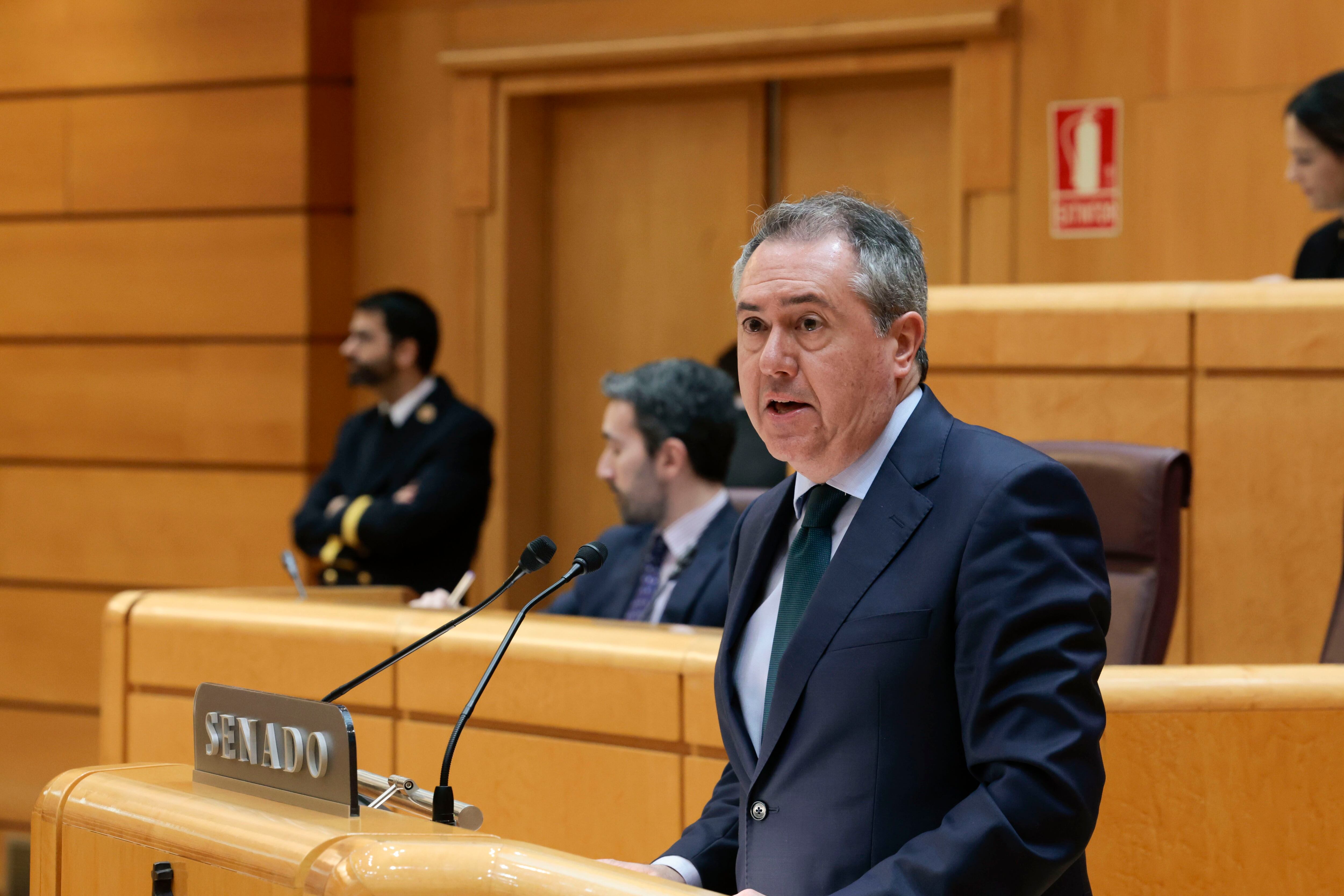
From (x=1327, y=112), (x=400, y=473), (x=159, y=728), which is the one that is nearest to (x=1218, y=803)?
(x=1327, y=112)

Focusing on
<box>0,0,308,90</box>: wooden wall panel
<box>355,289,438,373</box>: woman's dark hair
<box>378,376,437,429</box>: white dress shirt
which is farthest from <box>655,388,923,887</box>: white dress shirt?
<box>0,0,308,90</box>: wooden wall panel

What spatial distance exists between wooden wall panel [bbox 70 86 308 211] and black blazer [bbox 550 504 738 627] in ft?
8.91

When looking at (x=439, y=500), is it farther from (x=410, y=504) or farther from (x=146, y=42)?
(x=146, y=42)

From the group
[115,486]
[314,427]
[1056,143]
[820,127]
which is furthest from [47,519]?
[1056,143]

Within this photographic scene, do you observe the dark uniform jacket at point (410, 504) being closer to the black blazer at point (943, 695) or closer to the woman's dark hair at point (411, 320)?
the woman's dark hair at point (411, 320)

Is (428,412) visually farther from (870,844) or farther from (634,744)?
(870,844)

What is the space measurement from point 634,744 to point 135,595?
119 cm

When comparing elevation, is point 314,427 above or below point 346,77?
below

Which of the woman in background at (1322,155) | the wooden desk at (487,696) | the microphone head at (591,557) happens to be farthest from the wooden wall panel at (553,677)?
the woman in background at (1322,155)

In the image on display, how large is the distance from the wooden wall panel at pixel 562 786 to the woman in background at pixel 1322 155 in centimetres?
196

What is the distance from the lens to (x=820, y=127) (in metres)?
5.00

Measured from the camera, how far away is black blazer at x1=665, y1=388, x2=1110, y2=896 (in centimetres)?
123

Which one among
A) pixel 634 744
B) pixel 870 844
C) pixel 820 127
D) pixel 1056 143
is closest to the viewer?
pixel 870 844

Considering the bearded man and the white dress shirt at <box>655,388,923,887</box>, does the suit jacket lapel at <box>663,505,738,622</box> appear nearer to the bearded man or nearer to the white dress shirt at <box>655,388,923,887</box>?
the bearded man
